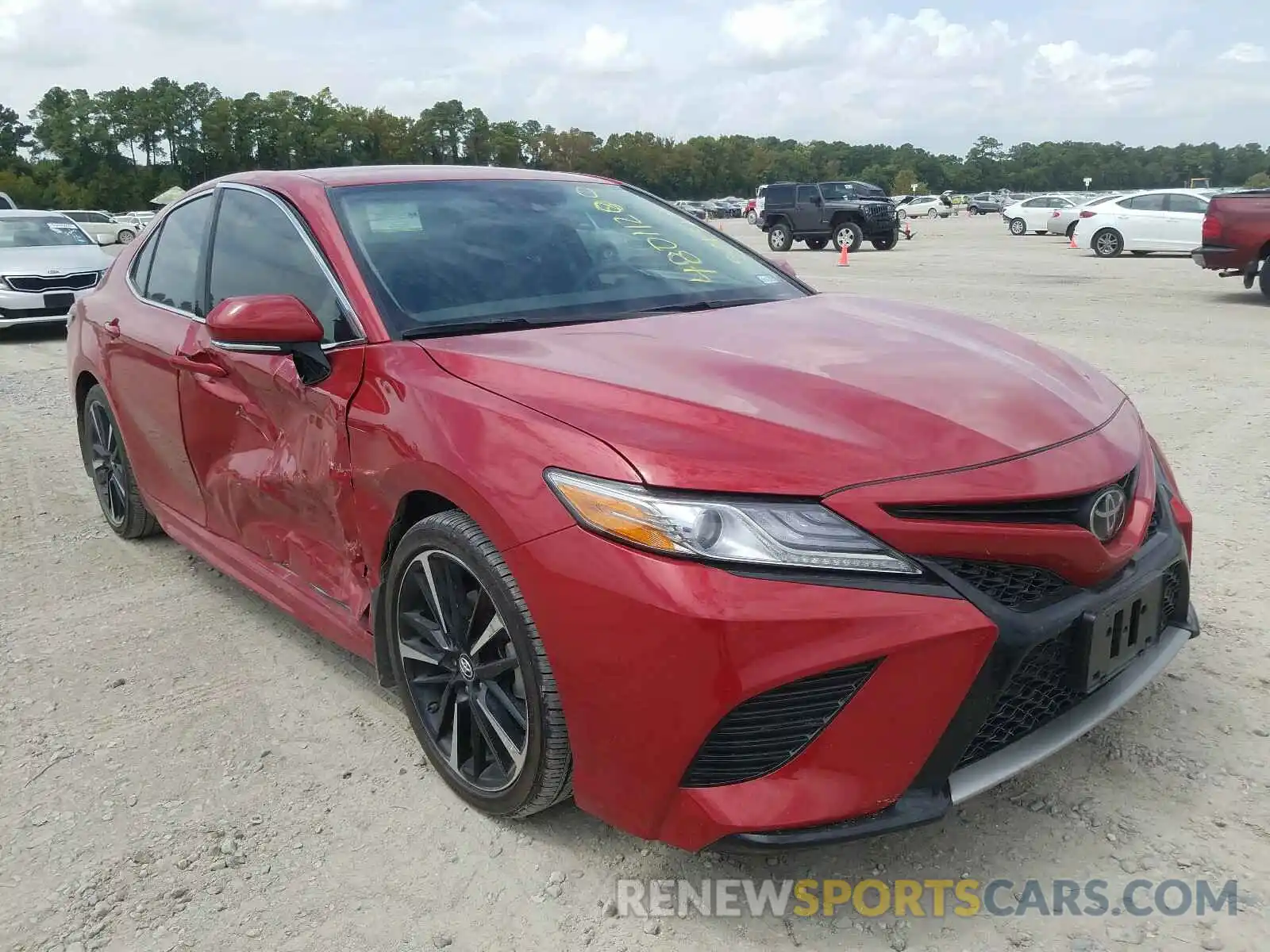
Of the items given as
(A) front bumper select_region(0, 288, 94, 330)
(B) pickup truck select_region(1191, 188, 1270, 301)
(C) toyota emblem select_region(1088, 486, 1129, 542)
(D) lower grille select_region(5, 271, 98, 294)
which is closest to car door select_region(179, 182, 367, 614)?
(C) toyota emblem select_region(1088, 486, 1129, 542)

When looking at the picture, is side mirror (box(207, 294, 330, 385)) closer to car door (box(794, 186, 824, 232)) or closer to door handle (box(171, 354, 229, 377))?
door handle (box(171, 354, 229, 377))

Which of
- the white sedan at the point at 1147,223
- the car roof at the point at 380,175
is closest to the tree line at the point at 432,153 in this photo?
the white sedan at the point at 1147,223

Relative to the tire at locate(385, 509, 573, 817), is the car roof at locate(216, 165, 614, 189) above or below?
above

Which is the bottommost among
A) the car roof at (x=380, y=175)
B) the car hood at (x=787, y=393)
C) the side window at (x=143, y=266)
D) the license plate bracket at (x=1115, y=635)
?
the license plate bracket at (x=1115, y=635)

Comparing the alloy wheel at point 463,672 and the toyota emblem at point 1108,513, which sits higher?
the toyota emblem at point 1108,513

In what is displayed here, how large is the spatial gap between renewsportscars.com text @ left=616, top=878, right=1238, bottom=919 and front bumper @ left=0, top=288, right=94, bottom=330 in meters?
12.0

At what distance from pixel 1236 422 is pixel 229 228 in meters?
5.68

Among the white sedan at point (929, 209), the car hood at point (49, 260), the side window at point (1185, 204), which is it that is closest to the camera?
the car hood at point (49, 260)

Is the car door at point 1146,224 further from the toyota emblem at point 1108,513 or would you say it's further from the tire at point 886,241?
the toyota emblem at point 1108,513

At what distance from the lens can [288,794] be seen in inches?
106

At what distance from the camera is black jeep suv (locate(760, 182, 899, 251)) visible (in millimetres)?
26547

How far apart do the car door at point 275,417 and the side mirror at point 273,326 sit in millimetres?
52

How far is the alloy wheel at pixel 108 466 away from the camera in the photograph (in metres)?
4.53

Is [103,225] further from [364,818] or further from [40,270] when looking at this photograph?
[364,818]
